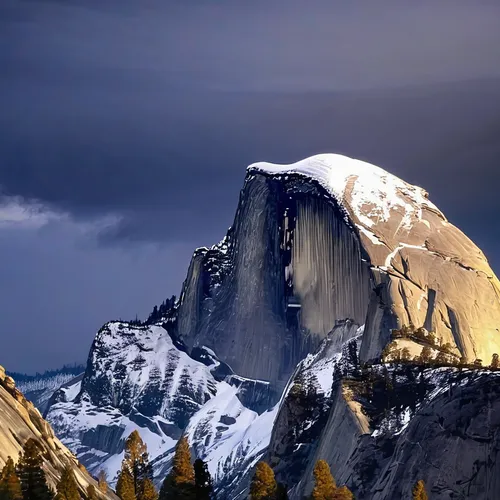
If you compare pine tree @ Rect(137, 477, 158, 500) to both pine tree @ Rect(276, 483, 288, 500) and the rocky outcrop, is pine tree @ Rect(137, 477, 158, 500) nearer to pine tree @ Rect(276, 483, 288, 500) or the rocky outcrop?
pine tree @ Rect(276, 483, 288, 500)

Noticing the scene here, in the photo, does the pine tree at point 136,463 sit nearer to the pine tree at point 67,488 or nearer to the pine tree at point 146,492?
the pine tree at point 146,492

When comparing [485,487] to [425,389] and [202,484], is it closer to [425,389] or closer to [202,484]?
[425,389]

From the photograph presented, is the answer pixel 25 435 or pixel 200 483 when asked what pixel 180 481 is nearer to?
pixel 200 483

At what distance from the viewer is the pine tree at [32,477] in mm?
111375

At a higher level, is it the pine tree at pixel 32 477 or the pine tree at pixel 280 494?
the pine tree at pixel 32 477

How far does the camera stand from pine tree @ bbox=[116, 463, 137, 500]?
14438 cm

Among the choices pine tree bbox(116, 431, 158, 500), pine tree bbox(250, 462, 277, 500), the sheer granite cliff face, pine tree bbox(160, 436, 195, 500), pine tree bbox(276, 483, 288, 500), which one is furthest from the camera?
the sheer granite cliff face

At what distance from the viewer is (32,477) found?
112 meters

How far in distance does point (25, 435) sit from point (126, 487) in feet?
94.8

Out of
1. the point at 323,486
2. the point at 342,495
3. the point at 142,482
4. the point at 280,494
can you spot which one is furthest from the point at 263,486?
the point at 142,482

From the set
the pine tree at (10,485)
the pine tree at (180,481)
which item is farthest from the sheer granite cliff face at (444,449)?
the pine tree at (10,485)

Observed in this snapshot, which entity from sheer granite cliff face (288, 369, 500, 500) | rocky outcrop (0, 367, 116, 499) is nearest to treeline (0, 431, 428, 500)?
rocky outcrop (0, 367, 116, 499)

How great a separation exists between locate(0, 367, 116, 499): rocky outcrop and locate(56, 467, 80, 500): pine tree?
8.60 ft

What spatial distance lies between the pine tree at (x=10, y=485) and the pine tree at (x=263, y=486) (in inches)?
1231
